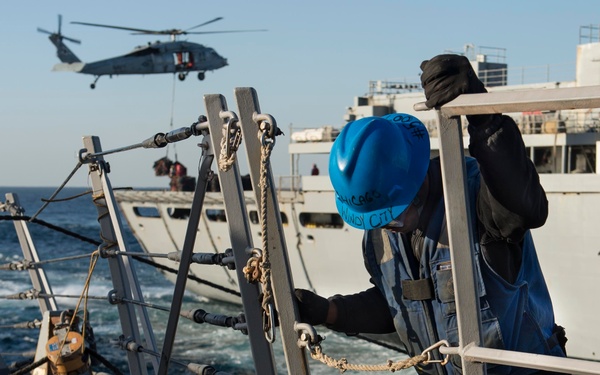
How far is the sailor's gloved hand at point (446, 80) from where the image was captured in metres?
1.78

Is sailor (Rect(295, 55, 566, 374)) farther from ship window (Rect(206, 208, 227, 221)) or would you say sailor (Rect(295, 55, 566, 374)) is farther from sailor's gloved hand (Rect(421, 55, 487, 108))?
ship window (Rect(206, 208, 227, 221))

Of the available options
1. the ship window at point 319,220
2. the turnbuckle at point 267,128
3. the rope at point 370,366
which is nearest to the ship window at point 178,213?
the ship window at point 319,220

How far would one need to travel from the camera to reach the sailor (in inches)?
76.7

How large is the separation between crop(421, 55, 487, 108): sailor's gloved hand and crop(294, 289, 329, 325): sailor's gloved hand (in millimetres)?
798

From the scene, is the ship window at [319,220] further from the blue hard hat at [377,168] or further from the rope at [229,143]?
the blue hard hat at [377,168]

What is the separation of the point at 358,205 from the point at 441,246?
245mm

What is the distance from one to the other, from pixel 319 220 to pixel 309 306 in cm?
1849

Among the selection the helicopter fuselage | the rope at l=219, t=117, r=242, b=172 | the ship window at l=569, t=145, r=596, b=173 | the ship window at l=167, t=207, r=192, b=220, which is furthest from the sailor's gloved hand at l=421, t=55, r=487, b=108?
the helicopter fuselage

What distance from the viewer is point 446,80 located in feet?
5.90

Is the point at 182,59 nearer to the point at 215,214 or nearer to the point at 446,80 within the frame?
the point at 215,214

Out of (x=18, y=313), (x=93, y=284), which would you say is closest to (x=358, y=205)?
(x=18, y=313)

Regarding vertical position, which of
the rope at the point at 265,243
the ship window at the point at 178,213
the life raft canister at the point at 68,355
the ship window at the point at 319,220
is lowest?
the ship window at the point at 178,213

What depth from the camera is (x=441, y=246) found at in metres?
2.23

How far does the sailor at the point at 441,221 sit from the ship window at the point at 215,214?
71.6ft
